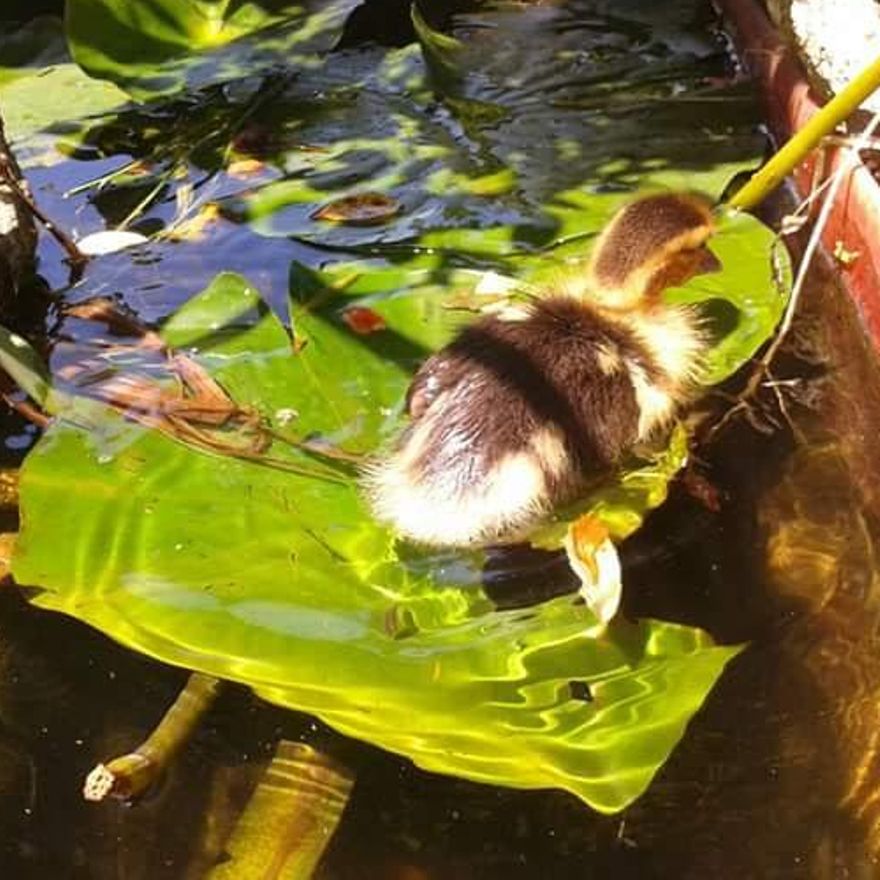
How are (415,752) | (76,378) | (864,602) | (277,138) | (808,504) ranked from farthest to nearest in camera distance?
1. (277,138)
2. (76,378)
3. (808,504)
4. (864,602)
5. (415,752)

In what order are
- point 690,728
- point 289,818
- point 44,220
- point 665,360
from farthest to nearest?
point 44,220
point 665,360
point 690,728
point 289,818

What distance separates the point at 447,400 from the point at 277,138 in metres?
1.13

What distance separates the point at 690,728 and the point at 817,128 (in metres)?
0.78

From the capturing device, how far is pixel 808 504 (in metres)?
1.87

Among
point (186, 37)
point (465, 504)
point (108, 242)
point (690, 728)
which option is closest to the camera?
point (690, 728)

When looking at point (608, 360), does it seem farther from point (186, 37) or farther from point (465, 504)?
point (186, 37)

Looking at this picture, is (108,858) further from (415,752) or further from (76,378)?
(76,378)

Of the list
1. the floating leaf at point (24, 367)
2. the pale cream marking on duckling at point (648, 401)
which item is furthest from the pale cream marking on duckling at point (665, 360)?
the floating leaf at point (24, 367)

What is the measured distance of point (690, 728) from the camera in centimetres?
157

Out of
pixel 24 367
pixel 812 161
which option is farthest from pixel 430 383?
pixel 812 161

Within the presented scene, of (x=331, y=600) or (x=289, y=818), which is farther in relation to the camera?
(x=331, y=600)

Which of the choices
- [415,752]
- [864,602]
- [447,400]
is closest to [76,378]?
[447,400]

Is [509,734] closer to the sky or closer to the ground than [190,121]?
closer to the sky

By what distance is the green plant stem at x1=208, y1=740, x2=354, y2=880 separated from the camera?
1416 mm
